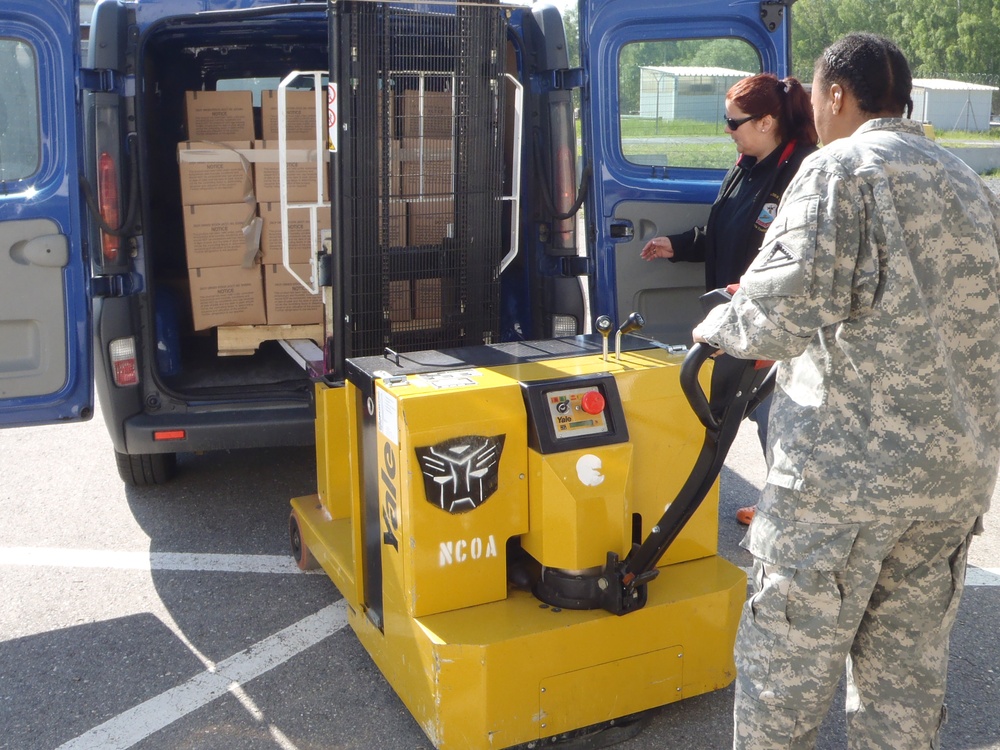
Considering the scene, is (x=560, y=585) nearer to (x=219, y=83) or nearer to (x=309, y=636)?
(x=309, y=636)

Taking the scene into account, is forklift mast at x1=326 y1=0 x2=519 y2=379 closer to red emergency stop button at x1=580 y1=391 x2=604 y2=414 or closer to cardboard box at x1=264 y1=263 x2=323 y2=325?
red emergency stop button at x1=580 y1=391 x2=604 y2=414

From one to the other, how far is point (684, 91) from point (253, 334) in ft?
7.45

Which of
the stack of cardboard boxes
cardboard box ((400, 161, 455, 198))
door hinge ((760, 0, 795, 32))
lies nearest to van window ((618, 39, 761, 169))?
door hinge ((760, 0, 795, 32))

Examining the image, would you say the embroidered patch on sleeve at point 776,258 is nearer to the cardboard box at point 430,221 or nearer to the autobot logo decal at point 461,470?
the autobot logo decal at point 461,470

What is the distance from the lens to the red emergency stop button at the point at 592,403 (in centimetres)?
275

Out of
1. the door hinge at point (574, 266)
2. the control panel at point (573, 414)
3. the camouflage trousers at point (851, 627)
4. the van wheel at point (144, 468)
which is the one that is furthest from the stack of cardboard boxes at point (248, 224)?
the camouflage trousers at point (851, 627)

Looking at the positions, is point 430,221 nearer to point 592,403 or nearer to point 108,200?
point 592,403

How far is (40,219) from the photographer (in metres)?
3.71

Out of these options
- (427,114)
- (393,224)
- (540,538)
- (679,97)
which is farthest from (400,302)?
(679,97)

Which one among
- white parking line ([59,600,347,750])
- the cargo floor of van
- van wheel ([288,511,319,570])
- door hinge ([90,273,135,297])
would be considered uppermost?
door hinge ([90,273,135,297])

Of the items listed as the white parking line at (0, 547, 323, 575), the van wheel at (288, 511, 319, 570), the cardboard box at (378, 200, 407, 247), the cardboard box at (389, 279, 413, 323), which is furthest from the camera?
the white parking line at (0, 547, 323, 575)

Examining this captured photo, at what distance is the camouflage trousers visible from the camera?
2.12 meters

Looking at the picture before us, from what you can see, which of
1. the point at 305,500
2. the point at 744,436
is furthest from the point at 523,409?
the point at 744,436

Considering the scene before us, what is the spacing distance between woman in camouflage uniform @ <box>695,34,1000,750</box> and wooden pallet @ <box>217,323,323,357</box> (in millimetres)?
2862
